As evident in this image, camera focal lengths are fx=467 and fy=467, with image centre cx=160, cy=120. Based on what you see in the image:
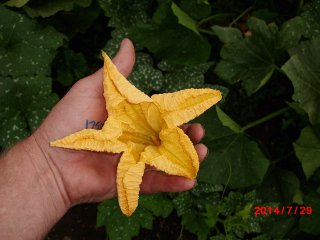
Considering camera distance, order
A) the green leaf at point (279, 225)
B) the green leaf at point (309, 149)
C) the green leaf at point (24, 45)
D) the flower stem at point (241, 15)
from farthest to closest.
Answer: the flower stem at point (241, 15)
the green leaf at point (279, 225)
the green leaf at point (24, 45)
the green leaf at point (309, 149)

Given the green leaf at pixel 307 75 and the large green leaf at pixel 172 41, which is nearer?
the green leaf at pixel 307 75

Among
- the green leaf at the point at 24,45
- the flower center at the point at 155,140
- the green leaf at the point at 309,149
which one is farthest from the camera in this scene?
the green leaf at the point at 24,45

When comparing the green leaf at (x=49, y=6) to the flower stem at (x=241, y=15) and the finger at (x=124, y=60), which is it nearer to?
the finger at (x=124, y=60)

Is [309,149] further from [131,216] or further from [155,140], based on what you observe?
[131,216]

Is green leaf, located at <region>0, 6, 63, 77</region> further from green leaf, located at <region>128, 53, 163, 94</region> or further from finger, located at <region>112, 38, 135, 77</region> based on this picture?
finger, located at <region>112, 38, 135, 77</region>

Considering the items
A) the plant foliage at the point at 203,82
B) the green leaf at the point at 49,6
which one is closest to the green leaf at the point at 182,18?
the plant foliage at the point at 203,82

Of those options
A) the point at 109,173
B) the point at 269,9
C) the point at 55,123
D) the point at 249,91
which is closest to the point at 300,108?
the point at 249,91
